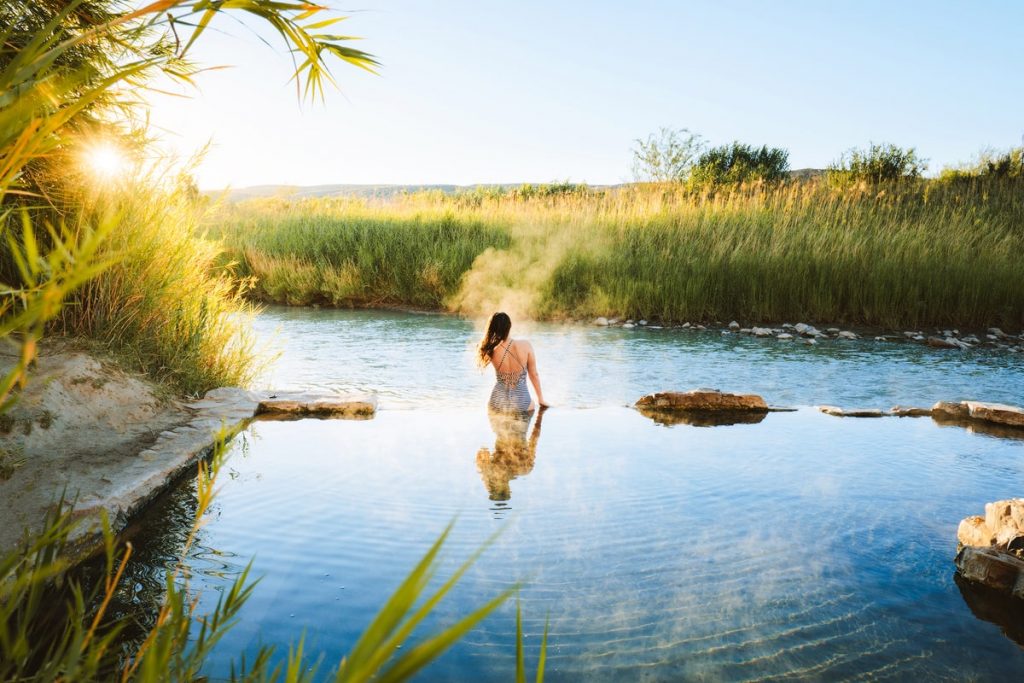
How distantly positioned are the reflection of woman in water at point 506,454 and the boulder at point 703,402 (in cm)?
95

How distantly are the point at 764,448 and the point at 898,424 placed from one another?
1.39m

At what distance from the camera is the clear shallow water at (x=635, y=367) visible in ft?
21.8

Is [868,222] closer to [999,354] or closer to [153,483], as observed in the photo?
[999,354]

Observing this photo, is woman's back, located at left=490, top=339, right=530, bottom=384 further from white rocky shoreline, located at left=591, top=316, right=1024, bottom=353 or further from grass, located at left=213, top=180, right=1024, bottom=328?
grass, located at left=213, top=180, right=1024, bottom=328

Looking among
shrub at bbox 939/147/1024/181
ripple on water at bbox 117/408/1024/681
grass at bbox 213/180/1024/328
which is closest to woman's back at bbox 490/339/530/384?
ripple on water at bbox 117/408/1024/681

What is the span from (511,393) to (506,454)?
3.45 ft

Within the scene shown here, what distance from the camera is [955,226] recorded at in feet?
44.3

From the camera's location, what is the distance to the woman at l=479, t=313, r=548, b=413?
576 cm

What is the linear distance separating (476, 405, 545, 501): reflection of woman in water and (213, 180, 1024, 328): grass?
20.6 ft

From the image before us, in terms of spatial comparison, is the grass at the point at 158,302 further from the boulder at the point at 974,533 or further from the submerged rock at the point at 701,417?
the boulder at the point at 974,533

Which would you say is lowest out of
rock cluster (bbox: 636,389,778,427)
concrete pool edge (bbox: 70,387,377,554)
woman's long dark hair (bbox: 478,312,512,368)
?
concrete pool edge (bbox: 70,387,377,554)

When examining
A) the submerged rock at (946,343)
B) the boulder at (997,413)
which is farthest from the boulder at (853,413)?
the submerged rock at (946,343)

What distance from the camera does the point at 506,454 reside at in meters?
4.74

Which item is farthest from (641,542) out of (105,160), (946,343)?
(946,343)
